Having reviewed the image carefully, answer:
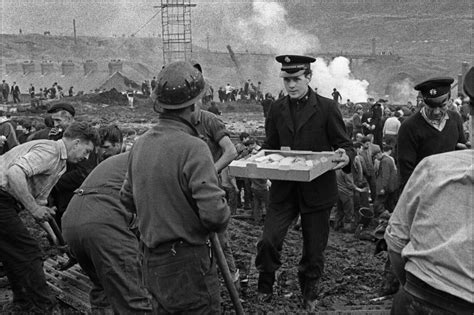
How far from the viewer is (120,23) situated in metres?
106

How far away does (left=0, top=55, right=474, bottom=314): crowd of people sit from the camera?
103 inches

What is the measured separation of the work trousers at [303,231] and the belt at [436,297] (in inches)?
87.7

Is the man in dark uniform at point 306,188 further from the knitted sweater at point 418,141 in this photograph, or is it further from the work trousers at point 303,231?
the knitted sweater at point 418,141

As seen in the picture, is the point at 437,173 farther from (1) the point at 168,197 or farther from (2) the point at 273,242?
(2) the point at 273,242

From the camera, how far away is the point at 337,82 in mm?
53719

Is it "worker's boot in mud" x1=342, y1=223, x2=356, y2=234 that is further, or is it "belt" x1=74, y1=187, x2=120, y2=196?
"worker's boot in mud" x1=342, y1=223, x2=356, y2=234

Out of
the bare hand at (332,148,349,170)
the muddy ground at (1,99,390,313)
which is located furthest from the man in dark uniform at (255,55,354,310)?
the muddy ground at (1,99,390,313)

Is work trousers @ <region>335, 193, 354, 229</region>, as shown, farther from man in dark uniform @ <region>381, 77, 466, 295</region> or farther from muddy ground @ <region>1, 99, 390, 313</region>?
man in dark uniform @ <region>381, 77, 466, 295</region>

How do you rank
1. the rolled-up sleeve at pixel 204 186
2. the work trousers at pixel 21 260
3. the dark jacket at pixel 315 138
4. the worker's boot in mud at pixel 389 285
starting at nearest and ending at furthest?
1. the rolled-up sleeve at pixel 204 186
2. the dark jacket at pixel 315 138
3. the work trousers at pixel 21 260
4. the worker's boot in mud at pixel 389 285

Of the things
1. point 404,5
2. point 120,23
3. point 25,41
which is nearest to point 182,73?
point 25,41

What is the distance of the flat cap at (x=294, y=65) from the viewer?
16.3 feet

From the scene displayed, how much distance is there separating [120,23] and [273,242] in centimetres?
10497

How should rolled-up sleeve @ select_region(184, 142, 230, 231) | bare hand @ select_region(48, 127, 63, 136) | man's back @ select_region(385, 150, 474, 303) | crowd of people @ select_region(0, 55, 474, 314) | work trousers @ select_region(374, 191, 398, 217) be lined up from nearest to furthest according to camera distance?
man's back @ select_region(385, 150, 474, 303) < crowd of people @ select_region(0, 55, 474, 314) < rolled-up sleeve @ select_region(184, 142, 230, 231) < bare hand @ select_region(48, 127, 63, 136) < work trousers @ select_region(374, 191, 398, 217)

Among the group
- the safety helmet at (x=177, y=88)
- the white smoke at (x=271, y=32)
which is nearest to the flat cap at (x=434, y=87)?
the safety helmet at (x=177, y=88)
